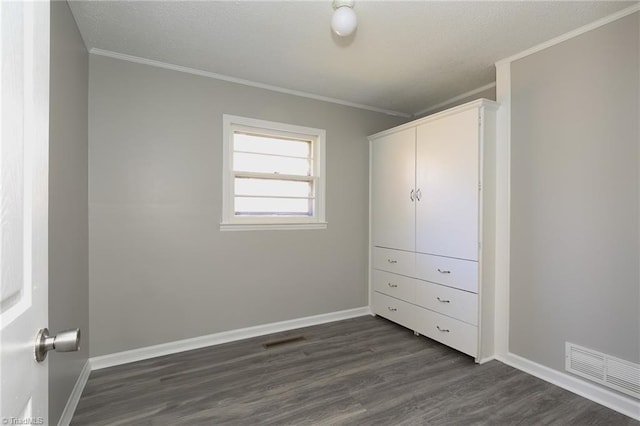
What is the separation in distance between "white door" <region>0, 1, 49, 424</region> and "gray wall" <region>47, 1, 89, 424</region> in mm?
1039

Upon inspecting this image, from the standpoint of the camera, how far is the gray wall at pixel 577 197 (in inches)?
74.4

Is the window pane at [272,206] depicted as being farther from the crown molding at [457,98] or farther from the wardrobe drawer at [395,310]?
the crown molding at [457,98]

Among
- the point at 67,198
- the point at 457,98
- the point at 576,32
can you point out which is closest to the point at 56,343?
the point at 67,198

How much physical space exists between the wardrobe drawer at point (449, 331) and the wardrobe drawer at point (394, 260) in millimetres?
424

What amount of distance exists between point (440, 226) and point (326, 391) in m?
1.67

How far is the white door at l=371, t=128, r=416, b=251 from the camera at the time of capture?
3.10 meters

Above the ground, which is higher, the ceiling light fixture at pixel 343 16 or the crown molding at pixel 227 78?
the crown molding at pixel 227 78

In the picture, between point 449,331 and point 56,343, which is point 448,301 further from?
point 56,343

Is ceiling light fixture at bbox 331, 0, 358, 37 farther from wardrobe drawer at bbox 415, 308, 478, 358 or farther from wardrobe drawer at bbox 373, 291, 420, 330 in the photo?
wardrobe drawer at bbox 373, 291, 420, 330

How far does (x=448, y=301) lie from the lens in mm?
2709

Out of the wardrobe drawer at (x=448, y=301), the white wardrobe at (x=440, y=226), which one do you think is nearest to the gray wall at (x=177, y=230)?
the white wardrobe at (x=440, y=226)

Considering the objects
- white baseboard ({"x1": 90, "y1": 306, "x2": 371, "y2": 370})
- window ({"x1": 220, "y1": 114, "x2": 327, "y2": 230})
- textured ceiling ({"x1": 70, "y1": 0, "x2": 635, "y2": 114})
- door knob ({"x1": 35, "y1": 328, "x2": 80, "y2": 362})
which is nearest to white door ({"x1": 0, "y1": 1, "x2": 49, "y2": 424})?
door knob ({"x1": 35, "y1": 328, "x2": 80, "y2": 362})

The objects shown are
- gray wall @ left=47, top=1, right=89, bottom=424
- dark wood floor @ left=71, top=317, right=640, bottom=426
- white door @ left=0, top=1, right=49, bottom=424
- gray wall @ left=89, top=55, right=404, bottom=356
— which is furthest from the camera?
gray wall @ left=89, top=55, right=404, bottom=356

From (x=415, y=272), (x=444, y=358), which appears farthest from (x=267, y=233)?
(x=444, y=358)
